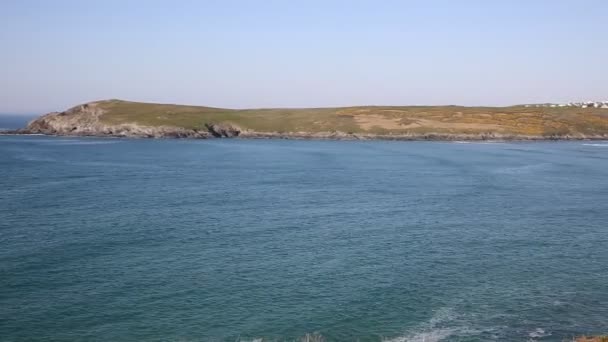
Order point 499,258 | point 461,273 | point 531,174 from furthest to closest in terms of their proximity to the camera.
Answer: point 531,174, point 499,258, point 461,273

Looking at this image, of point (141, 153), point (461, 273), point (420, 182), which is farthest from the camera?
point (141, 153)

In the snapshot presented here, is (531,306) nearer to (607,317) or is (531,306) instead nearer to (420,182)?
(607,317)

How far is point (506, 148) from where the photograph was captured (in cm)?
13512

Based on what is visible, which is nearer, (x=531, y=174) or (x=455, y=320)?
(x=455, y=320)

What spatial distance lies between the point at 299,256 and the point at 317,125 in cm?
13472

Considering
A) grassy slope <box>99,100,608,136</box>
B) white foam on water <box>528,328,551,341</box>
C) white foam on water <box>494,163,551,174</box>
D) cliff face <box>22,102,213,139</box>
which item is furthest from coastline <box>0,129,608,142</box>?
white foam on water <box>528,328,551,341</box>

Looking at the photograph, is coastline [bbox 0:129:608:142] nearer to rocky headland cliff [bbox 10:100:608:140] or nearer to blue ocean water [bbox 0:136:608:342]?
rocky headland cliff [bbox 10:100:608:140]

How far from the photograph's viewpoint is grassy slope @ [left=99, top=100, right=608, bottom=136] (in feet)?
548

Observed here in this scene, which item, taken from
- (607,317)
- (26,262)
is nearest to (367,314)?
(607,317)

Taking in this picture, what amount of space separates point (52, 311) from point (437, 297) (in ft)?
71.3

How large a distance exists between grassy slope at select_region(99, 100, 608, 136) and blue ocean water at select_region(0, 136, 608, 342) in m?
86.4

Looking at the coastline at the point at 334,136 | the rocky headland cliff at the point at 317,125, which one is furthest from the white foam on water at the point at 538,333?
the rocky headland cliff at the point at 317,125

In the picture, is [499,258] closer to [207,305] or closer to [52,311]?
[207,305]

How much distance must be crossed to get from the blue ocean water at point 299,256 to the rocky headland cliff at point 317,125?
266ft
